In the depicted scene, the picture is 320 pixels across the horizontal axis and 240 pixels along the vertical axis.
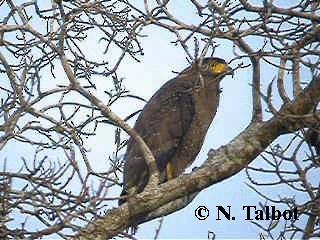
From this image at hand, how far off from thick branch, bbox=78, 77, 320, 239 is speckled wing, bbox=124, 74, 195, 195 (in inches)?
68.7

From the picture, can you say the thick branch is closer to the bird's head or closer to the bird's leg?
the bird's leg

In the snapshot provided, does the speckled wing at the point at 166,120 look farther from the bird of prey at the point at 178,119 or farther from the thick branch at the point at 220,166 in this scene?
the thick branch at the point at 220,166

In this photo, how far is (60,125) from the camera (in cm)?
518

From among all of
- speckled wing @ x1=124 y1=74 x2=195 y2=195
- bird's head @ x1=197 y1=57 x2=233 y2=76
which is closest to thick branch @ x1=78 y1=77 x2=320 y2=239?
speckled wing @ x1=124 y1=74 x2=195 y2=195

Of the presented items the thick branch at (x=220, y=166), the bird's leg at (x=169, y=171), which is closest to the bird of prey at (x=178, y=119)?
the bird's leg at (x=169, y=171)

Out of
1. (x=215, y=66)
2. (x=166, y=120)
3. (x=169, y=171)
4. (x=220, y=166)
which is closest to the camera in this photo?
(x=220, y=166)

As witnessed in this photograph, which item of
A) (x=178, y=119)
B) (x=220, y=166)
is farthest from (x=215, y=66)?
(x=220, y=166)

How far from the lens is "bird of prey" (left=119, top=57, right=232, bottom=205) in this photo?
7133 millimetres

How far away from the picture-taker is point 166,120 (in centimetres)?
736

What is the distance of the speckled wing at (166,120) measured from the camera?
280 inches

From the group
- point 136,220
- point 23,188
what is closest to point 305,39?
point 136,220

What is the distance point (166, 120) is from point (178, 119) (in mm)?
121

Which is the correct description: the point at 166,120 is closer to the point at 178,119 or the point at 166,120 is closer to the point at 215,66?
the point at 178,119

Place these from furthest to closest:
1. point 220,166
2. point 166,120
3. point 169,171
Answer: point 166,120 < point 169,171 < point 220,166
